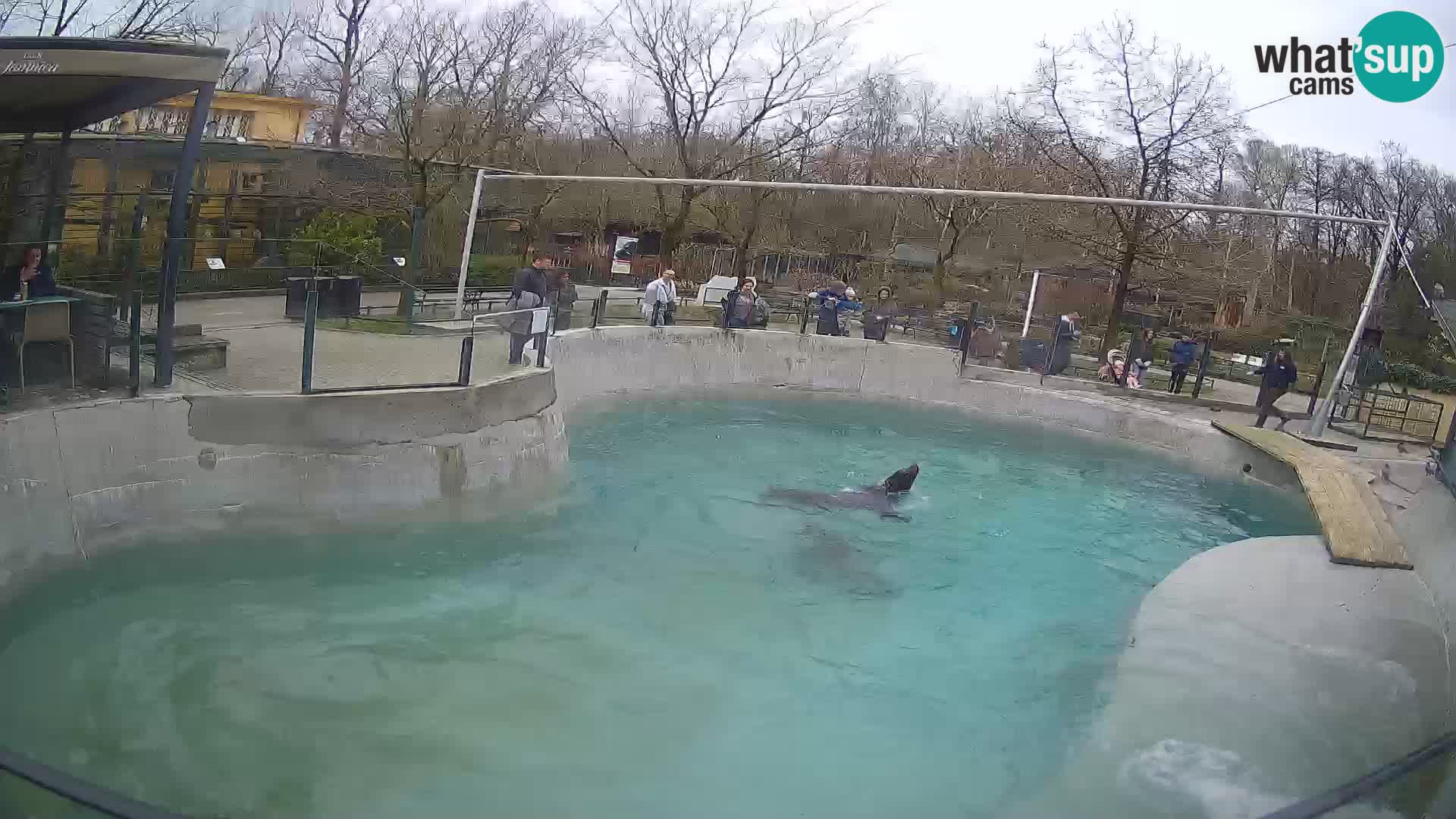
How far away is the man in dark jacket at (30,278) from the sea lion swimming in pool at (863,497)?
22.6ft

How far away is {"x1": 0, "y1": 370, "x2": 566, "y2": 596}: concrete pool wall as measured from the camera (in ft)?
22.1

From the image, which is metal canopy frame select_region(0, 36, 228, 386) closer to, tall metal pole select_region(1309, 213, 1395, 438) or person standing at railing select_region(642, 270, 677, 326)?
person standing at railing select_region(642, 270, 677, 326)

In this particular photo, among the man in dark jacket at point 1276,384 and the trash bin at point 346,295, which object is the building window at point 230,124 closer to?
the trash bin at point 346,295

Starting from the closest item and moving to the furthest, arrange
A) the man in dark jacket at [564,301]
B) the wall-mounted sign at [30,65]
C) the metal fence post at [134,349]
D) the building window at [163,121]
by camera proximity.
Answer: the wall-mounted sign at [30,65] → the metal fence post at [134,349] → the building window at [163,121] → the man in dark jacket at [564,301]

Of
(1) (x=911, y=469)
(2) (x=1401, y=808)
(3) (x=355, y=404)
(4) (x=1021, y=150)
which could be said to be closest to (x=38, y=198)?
(3) (x=355, y=404)

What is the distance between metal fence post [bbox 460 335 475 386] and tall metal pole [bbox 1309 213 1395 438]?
10853 millimetres

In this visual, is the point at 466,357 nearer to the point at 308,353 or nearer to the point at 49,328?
the point at 308,353

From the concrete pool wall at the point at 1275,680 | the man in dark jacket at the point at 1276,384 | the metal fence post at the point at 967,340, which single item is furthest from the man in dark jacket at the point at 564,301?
the man in dark jacket at the point at 1276,384

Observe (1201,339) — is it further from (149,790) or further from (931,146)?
(931,146)

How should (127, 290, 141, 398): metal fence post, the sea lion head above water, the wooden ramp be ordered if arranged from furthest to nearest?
the sea lion head above water, (127, 290, 141, 398): metal fence post, the wooden ramp

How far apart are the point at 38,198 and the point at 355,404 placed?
2860mm

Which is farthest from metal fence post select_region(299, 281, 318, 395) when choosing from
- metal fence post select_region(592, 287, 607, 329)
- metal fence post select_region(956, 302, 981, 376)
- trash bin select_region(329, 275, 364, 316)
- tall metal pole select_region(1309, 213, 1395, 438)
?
tall metal pole select_region(1309, 213, 1395, 438)

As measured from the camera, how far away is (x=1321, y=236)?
1981cm

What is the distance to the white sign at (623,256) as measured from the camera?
19.3 metres
